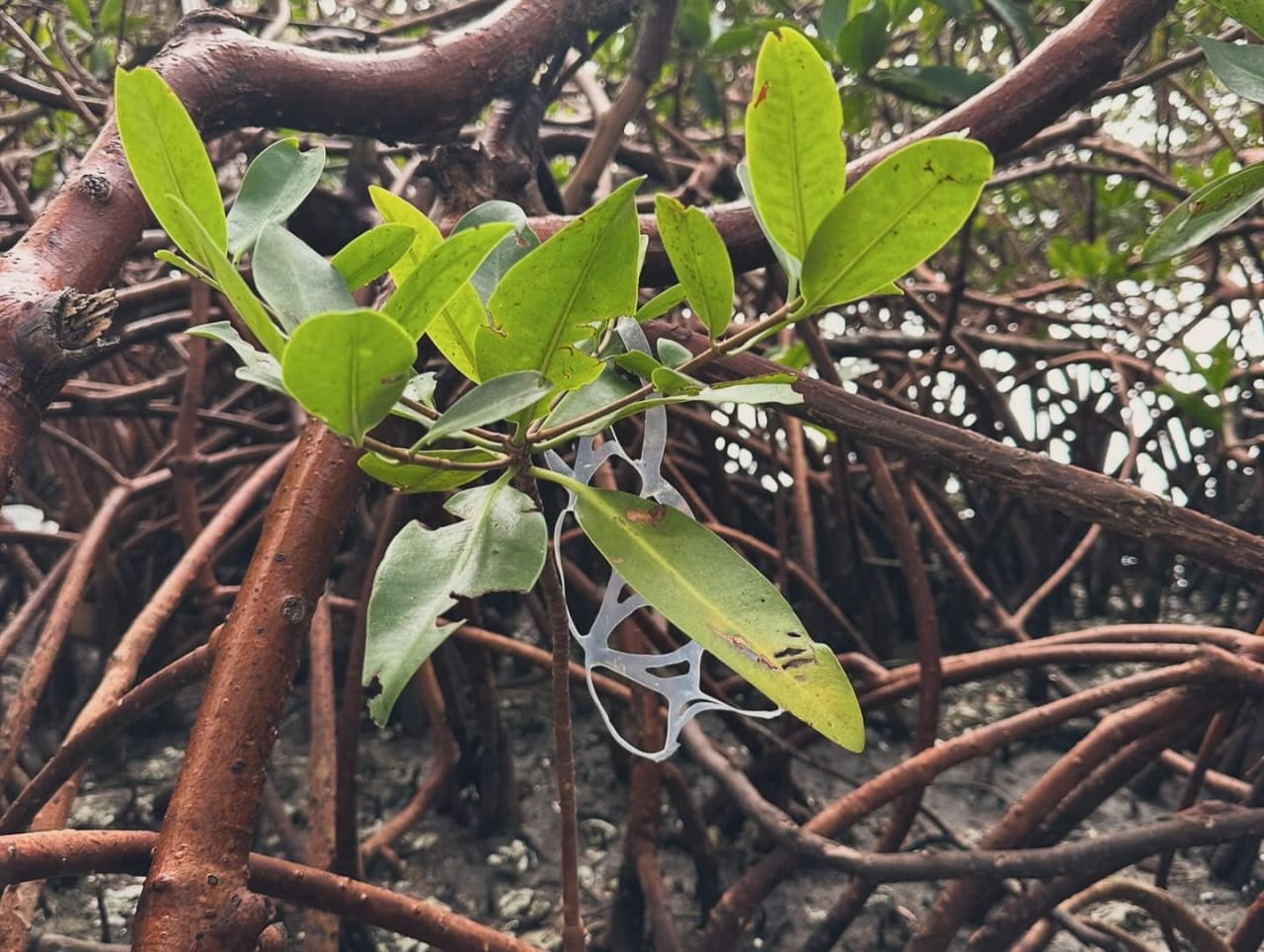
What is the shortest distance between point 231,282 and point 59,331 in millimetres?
190

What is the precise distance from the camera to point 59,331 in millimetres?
364

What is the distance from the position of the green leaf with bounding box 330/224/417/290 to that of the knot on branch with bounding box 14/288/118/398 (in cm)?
14

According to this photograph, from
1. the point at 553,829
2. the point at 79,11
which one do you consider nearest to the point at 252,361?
the point at 553,829

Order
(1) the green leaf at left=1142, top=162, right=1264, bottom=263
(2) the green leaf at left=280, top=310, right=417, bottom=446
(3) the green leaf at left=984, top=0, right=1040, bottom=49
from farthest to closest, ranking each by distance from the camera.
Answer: (3) the green leaf at left=984, top=0, right=1040, bottom=49 → (1) the green leaf at left=1142, top=162, right=1264, bottom=263 → (2) the green leaf at left=280, top=310, right=417, bottom=446

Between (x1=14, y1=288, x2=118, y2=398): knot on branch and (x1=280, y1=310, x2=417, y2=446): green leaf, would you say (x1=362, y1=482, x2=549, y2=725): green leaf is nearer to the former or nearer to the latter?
(x1=280, y1=310, x2=417, y2=446): green leaf

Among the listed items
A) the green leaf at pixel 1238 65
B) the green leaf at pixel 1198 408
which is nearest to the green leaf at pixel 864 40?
the green leaf at pixel 1238 65

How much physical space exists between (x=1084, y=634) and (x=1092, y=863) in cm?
27

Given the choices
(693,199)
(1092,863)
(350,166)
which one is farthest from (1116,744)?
(350,166)

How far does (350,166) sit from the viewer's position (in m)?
0.89

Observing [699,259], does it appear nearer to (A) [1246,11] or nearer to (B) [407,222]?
(B) [407,222]

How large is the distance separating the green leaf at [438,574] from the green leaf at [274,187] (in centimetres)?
12

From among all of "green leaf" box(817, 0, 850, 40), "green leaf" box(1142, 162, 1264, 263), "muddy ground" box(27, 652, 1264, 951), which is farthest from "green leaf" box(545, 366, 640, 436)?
"green leaf" box(817, 0, 850, 40)

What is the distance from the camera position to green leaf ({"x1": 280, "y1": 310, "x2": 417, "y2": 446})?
0.69 feet

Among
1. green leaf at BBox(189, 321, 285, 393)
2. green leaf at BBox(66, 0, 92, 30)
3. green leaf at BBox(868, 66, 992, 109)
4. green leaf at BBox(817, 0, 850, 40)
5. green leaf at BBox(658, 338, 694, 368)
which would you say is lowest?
green leaf at BBox(189, 321, 285, 393)
